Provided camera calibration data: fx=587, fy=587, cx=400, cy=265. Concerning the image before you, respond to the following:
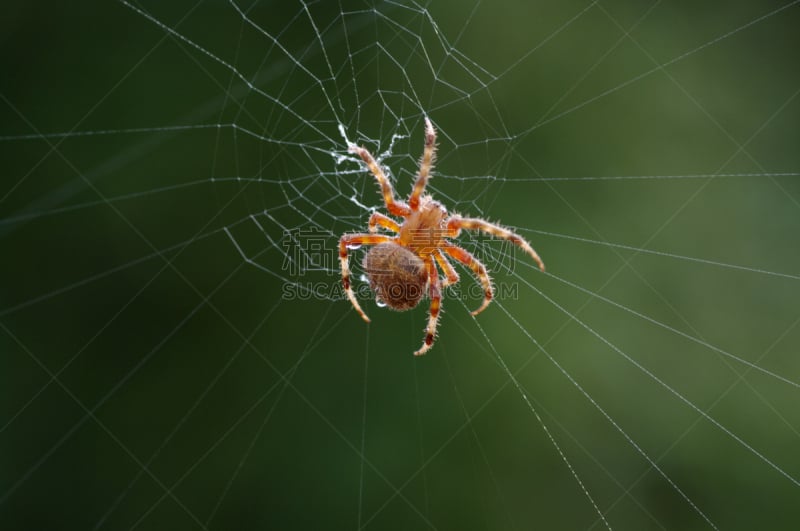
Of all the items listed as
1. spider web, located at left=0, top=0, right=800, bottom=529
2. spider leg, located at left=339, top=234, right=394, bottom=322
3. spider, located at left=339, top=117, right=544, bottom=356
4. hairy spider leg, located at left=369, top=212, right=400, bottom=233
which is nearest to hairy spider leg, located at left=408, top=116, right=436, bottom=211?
spider, located at left=339, top=117, right=544, bottom=356

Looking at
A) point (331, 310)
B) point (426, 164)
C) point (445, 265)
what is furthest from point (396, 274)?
point (331, 310)

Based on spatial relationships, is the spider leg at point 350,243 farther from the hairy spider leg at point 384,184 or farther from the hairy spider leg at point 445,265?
the hairy spider leg at point 445,265

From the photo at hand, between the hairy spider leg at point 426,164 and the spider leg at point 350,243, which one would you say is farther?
the spider leg at point 350,243

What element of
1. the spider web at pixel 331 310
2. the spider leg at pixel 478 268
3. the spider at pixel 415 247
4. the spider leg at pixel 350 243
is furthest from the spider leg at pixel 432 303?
the spider web at pixel 331 310

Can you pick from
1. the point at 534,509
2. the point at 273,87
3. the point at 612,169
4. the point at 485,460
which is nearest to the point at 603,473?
the point at 534,509

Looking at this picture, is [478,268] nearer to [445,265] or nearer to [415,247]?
[445,265]

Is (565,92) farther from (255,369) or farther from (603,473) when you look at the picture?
(255,369)

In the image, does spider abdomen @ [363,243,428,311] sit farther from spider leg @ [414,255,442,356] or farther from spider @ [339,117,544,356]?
spider leg @ [414,255,442,356]
